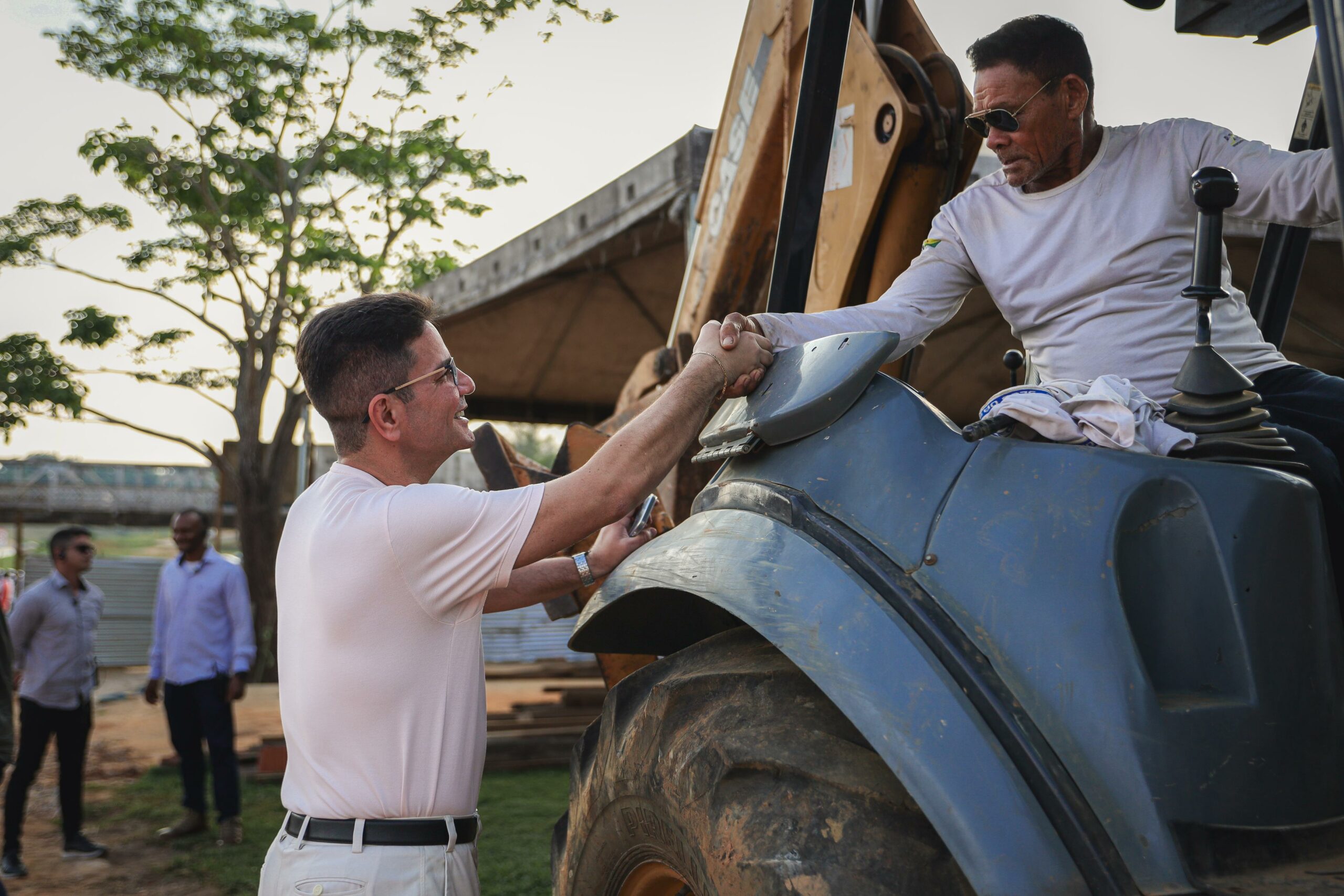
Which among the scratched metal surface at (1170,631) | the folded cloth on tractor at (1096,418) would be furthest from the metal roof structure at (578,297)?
the scratched metal surface at (1170,631)

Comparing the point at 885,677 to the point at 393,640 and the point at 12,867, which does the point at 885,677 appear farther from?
the point at 12,867

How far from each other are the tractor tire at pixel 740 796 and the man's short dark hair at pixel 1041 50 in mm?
1249

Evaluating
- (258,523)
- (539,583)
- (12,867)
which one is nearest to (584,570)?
(539,583)

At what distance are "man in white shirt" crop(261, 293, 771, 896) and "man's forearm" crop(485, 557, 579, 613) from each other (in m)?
0.36

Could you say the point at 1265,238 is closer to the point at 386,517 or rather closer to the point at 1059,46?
the point at 1059,46

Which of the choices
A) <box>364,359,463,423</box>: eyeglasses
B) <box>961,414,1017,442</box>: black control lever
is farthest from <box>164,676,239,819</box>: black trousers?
<box>961,414,1017,442</box>: black control lever

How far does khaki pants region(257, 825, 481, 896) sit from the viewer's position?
1.96m

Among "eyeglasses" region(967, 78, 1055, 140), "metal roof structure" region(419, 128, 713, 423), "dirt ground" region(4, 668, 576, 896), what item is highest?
"metal roof structure" region(419, 128, 713, 423)

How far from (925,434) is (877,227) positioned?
76.0 inches

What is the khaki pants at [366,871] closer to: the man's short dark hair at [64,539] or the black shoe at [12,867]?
the black shoe at [12,867]

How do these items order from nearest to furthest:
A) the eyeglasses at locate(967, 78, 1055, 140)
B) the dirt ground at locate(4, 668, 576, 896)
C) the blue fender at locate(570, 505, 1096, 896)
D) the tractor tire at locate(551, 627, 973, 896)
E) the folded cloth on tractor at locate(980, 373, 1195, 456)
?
the blue fender at locate(570, 505, 1096, 896)
the tractor tire at locate(551, 627, 973, 896)
the folded cloth on tractor at locate(980, 373, 1195, 456)
the eyeglasses at locate(967, 78, 1055, 140)
the dirt ground at locate(4, 668, 576, 896)

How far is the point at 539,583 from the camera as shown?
8.34 feet

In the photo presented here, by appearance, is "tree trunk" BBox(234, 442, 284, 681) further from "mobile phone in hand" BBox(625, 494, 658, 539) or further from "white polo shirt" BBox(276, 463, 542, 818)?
"white polo shirt" BBox(276, 463, 542, 818)

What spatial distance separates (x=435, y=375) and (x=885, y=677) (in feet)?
3.96
